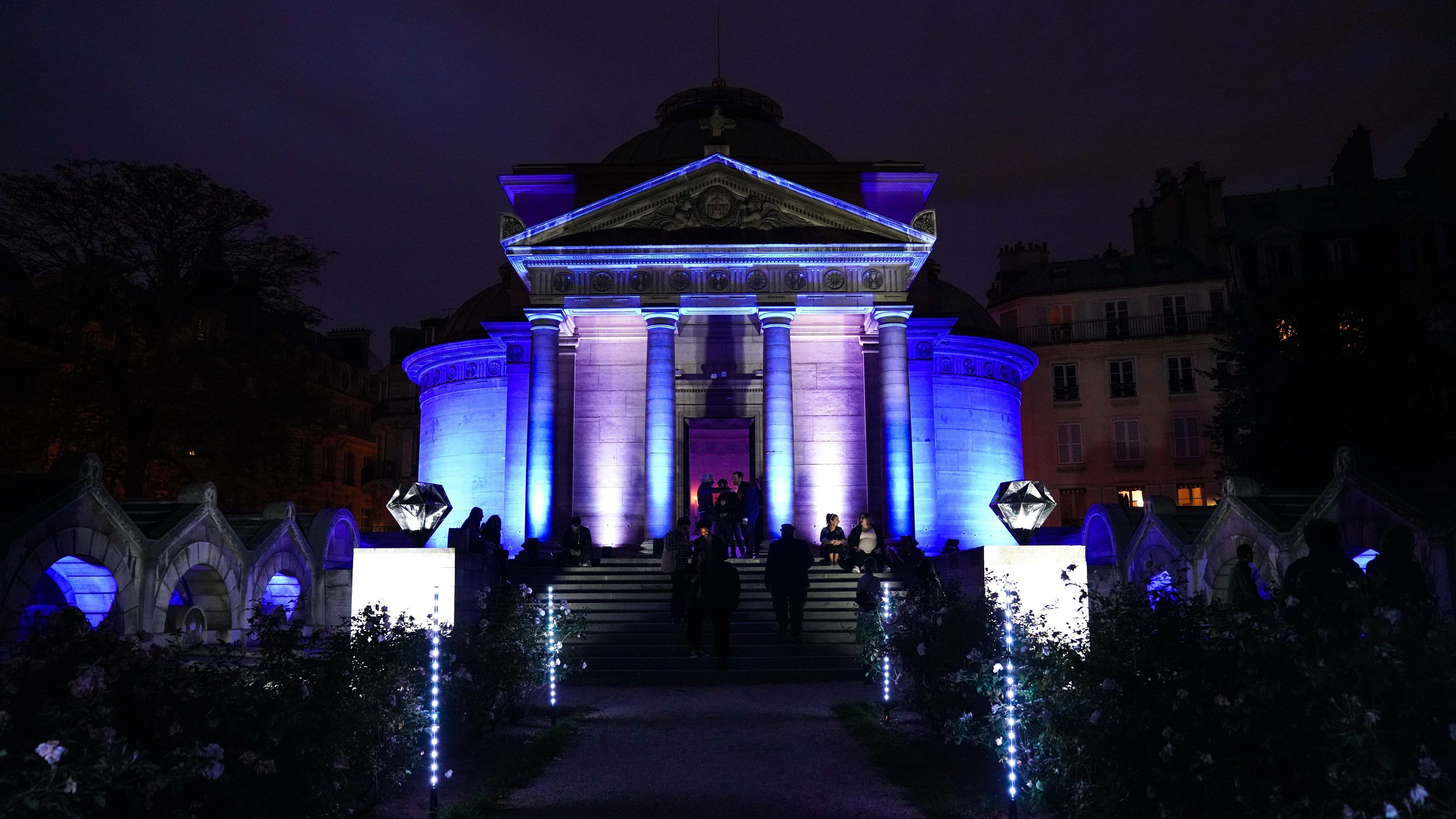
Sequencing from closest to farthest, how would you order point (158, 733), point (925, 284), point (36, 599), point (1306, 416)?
1. point (158, 733)
2. point (36, 599)
3. point (1306, 416)
4. point (925, 284)

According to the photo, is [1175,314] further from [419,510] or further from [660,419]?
[419,510]

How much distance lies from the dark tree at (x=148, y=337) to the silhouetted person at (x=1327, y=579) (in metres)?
26.7

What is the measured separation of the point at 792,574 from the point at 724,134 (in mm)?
21068

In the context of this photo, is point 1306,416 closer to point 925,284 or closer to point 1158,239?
point 925,284

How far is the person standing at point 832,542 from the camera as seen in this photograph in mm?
24453

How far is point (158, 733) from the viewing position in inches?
220

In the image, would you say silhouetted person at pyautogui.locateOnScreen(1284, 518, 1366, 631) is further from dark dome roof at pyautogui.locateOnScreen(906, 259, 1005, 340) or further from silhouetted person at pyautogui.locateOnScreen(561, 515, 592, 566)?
dark dome roof at pyautogui.locateOnScreen(906, 259, 1005, 340)

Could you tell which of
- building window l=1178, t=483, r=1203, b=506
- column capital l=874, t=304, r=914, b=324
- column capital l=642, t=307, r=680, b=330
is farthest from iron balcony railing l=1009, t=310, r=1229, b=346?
column capital l=642, t=307, r=680, b=330

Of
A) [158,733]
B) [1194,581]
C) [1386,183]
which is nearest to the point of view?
[158,733]

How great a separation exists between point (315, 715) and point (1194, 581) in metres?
15.0

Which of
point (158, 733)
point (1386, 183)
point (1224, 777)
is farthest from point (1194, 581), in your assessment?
point (1386, 183)

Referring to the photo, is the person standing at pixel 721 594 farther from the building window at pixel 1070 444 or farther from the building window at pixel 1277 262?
the building window at pixel 1277 262

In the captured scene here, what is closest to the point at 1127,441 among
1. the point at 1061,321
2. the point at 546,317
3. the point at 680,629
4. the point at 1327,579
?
the point at 1061,321

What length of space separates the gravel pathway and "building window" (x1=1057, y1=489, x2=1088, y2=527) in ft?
120
